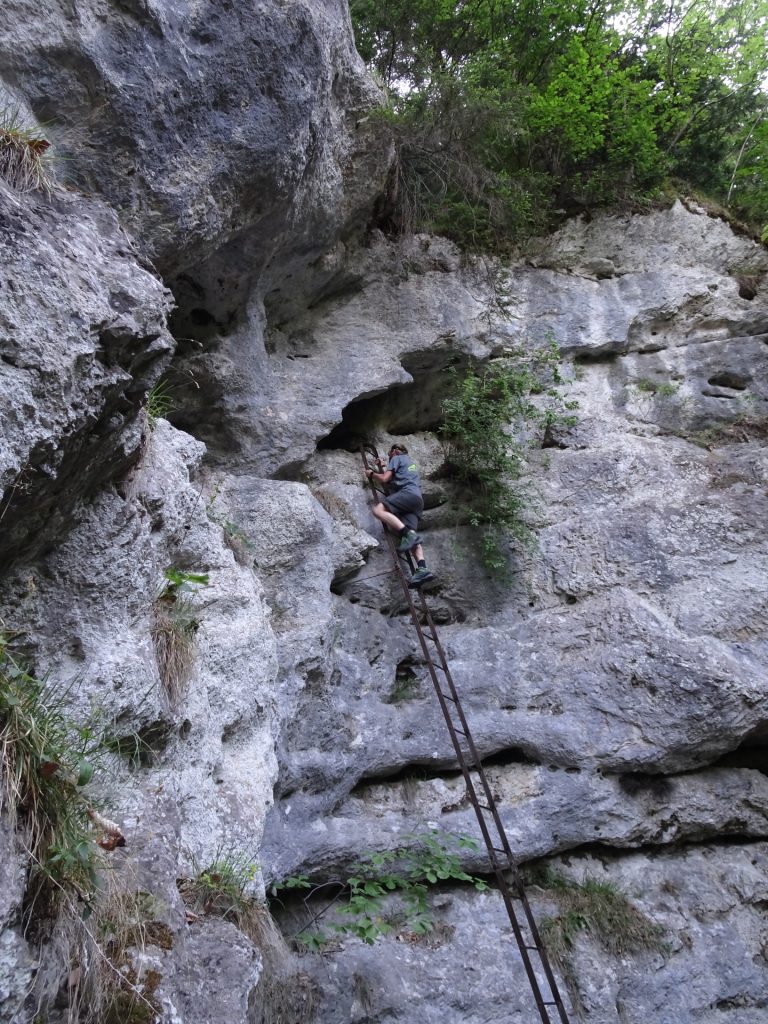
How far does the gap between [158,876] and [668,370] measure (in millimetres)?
7621

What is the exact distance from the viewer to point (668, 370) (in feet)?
28.1

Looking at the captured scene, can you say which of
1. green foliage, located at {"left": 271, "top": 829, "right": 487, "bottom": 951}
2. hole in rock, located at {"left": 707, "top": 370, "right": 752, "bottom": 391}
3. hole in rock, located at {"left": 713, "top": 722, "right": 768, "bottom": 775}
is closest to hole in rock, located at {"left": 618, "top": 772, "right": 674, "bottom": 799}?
hole in rock, located at {"left": 713, "top": 722, "right": 768, "bottom": 775}

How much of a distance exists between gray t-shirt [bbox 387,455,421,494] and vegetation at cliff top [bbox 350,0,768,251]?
3.22 metres

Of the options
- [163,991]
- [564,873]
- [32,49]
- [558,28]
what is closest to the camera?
[163,991]

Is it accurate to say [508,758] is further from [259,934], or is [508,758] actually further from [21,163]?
[21,163]

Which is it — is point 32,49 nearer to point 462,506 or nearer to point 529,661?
point 462,506

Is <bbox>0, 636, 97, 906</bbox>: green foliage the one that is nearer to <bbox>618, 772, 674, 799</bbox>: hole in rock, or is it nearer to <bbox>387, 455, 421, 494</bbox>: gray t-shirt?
<bbox>387, 455, 421, 494</bbox>: gray t-shirt

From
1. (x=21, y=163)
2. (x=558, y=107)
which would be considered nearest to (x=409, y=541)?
(x=21, y=163)

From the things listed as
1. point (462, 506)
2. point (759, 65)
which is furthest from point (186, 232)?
point (759, 65)

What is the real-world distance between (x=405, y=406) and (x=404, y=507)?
5.87ft

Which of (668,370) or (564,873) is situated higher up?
(668,370)

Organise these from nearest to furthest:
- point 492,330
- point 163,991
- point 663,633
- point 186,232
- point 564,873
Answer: point 163,991 < point 186,232 < point 564,873 < point 663,633 < point 492,330

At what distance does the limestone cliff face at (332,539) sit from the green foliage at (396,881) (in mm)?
130

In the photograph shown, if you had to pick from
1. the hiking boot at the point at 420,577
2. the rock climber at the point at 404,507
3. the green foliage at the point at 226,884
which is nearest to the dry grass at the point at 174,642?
the green foliage at the point at 226,884
